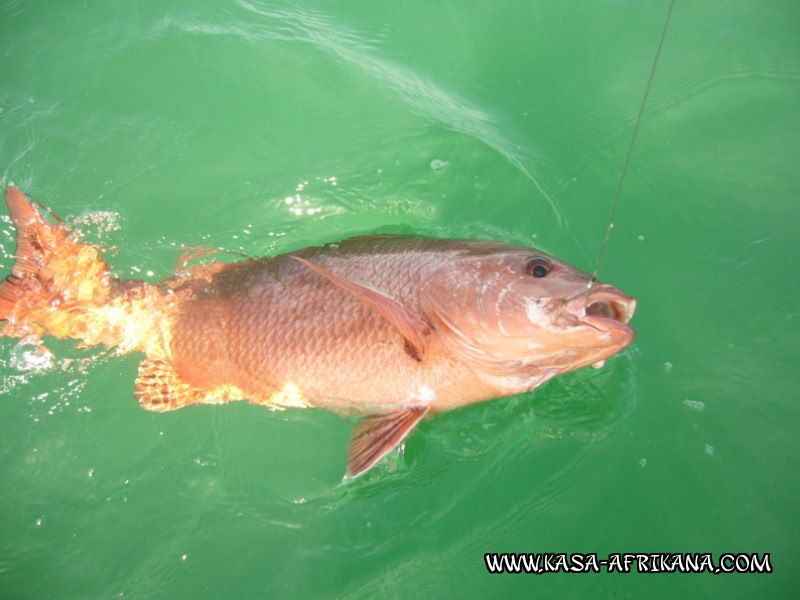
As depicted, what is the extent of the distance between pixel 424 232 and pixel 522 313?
1.62 m

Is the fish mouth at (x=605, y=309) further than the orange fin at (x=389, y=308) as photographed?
No

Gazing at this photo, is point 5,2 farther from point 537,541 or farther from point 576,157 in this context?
point 537,541

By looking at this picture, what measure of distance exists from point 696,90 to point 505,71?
1622 millimetres

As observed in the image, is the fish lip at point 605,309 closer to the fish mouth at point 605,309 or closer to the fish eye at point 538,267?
the fish mouth at point 605,309

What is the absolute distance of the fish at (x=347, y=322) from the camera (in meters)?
2.44

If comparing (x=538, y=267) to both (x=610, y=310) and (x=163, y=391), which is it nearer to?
(x=610, y=310)

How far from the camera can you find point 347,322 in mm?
2693

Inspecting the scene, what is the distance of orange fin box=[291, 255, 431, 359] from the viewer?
2.43 meters

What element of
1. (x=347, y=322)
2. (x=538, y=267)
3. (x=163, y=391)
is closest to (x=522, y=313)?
(x=538, y=267)

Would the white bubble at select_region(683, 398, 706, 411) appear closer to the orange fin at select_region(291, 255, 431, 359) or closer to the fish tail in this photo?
the orange fin at select_region(291, 255, 431, 359)

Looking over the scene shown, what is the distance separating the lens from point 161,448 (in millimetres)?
3209

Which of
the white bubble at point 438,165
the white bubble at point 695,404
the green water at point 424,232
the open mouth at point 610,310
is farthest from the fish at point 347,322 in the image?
the white bubble at point 438,165

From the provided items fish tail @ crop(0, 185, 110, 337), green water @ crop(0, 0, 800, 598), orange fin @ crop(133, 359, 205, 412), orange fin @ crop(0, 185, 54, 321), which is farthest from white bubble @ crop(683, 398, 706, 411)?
orange fin @ crop(0, 185, 54, 321)

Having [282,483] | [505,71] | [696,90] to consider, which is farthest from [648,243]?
[282,483]
